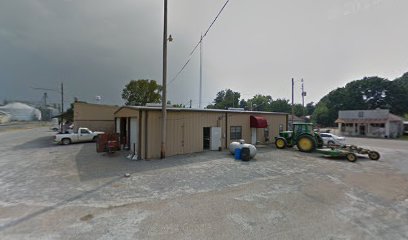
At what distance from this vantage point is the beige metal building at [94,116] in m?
23.9

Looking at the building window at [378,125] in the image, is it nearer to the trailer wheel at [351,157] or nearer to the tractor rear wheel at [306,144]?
the tractor rear wheel at [306,144]

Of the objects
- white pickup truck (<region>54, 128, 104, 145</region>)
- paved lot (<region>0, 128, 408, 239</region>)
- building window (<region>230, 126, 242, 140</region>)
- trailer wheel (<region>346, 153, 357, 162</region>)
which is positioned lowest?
paved lot (<region>0, 128, 408, 239</region>)

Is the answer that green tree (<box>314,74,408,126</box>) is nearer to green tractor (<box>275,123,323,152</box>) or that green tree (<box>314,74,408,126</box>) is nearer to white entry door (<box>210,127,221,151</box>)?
green tractor (<box>275,123,323,152</box>)

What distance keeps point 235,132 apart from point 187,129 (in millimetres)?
5128

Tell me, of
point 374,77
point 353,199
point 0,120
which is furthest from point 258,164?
point 0,120

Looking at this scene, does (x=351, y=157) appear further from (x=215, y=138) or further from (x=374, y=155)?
(x=215, y=138)

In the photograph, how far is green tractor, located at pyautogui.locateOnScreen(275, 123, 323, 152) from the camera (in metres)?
15.3

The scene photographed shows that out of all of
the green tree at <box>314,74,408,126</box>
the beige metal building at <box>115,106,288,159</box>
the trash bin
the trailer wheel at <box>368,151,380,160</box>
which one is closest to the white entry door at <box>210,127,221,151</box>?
the beige metal building at <box>115,106,288,159</box>

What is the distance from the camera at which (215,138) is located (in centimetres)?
1567

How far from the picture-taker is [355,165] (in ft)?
37.5

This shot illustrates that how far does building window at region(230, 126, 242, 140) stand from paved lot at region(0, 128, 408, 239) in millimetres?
6566

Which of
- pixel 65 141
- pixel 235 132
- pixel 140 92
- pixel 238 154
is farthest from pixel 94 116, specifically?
pixel 238 154

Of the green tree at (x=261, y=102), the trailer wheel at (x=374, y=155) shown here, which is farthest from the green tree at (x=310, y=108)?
the trailer wheel at (x=374, y=155)

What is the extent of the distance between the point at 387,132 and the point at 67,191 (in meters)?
46.2
